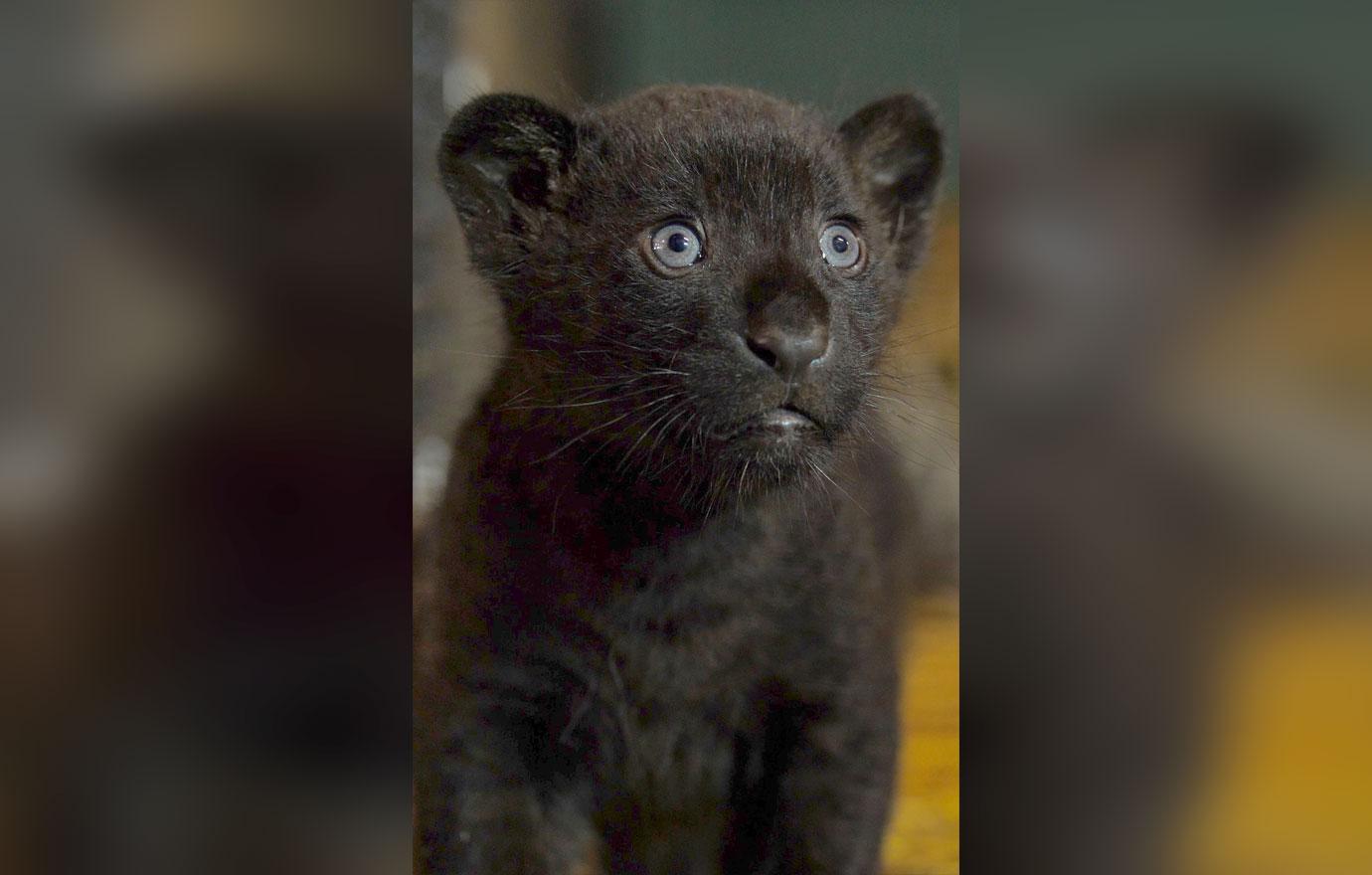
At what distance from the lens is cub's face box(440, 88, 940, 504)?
4.57ft

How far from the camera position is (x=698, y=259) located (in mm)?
1495

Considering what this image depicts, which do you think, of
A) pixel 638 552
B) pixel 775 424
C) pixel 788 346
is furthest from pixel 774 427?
pixel 638 552

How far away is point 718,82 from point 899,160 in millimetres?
318

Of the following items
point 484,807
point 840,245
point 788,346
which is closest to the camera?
point 788,346
